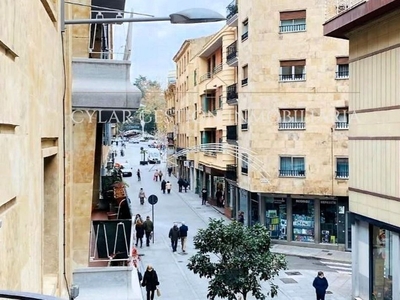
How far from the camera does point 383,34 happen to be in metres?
14.6

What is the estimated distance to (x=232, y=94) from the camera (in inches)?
1142

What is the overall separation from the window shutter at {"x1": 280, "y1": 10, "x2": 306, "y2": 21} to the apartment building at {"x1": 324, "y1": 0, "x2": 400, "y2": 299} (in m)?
7.76

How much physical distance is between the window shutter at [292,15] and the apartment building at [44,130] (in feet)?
53.5

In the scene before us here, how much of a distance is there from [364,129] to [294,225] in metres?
10.8

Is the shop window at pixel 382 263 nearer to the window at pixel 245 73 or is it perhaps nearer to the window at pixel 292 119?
the window at pixel 292 119

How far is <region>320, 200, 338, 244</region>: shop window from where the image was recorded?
25.0m

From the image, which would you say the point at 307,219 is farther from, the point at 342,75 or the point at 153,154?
the point at 153,154

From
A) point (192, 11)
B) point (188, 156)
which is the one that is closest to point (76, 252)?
point (192, 11)

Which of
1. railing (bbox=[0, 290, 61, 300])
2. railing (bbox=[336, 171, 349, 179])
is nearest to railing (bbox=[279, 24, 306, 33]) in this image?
railing (bbox=[336, 171, 349, 179])

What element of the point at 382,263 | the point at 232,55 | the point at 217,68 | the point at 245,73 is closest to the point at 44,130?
the point at 382,263

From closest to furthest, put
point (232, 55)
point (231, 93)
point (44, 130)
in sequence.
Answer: point (44, 130) < point (232, 55) < point (231, 93)

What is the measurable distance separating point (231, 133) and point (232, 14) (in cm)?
635

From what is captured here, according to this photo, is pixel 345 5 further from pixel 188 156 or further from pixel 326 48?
pixel 188 156

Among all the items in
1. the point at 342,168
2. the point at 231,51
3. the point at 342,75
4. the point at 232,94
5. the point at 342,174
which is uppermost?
the point at 231,51
